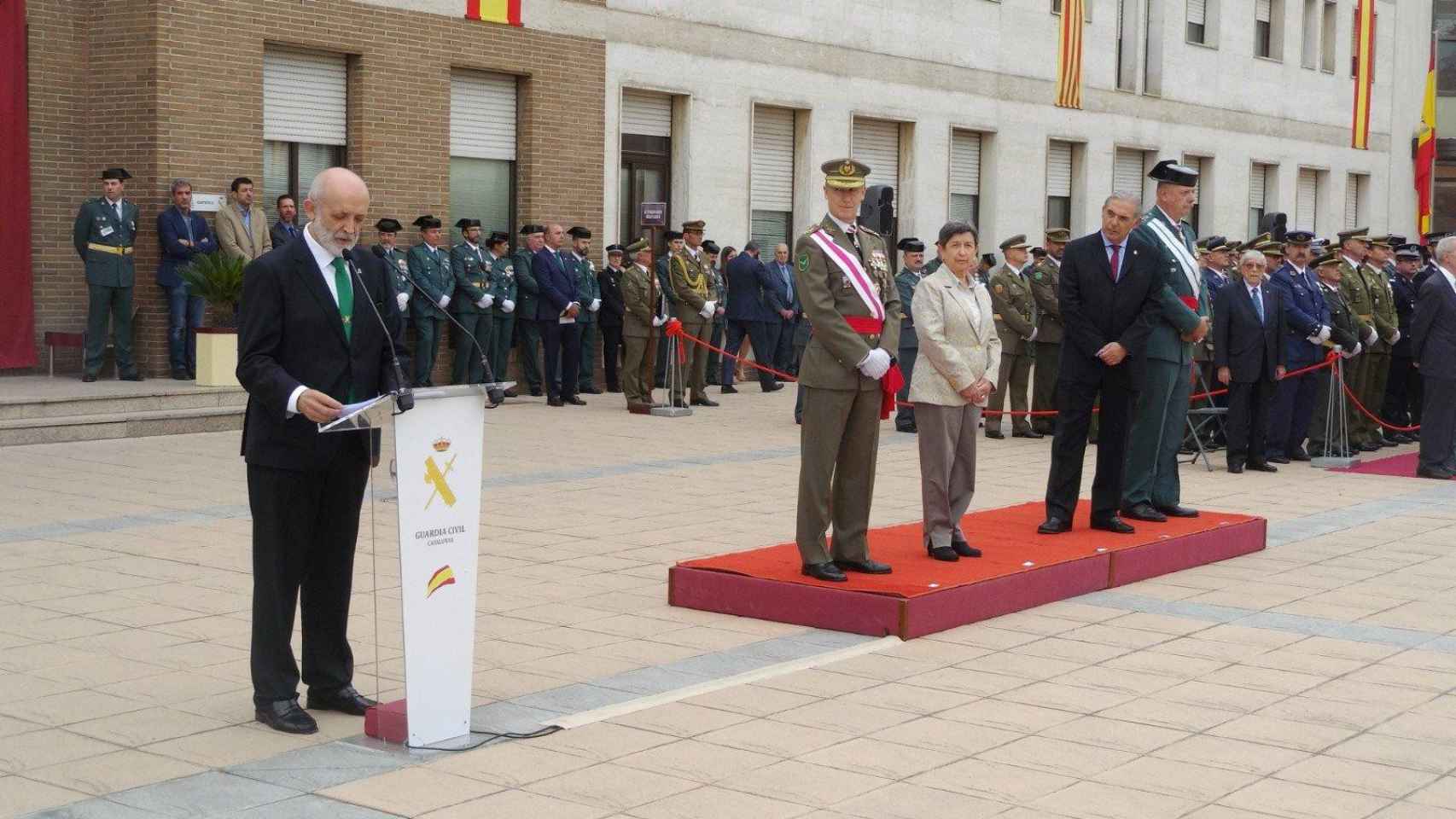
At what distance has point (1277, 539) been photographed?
38.6 ft

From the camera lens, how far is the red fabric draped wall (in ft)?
57.8

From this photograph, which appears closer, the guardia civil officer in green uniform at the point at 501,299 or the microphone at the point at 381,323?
the microphone at the point at 381,323

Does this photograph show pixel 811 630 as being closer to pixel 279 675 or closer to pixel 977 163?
pixel 279 675

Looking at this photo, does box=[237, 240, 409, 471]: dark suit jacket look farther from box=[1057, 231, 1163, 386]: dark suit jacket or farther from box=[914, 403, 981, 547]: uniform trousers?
box=[1057, 231, 1163, 386]: dark suit jacket

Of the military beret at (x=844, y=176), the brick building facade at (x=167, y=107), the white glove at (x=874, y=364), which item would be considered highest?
the brick building facade at (x=167, y=107)

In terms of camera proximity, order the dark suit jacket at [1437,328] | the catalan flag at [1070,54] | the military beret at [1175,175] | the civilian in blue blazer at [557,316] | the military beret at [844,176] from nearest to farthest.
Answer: the military beret at [844,176] → the military beret at [1175,175] → the dark suit jacket at [1437,328] → the civilian in blue blazer at [557,316] → the catalan flag at [1070,54]

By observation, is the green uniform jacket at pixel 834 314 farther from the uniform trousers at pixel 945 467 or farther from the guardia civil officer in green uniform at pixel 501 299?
the guardia civil officer in green uniform at pixel 501 299

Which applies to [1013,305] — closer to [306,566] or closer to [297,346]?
[306,566]

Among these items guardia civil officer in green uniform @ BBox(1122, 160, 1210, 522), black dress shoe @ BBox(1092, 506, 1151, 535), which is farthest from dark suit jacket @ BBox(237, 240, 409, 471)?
guardia civil officer in green uniform @ BBox(1122, 160, 1210, 522)

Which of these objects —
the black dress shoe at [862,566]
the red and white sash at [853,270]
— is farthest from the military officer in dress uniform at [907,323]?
the red and white sash at [853,270]

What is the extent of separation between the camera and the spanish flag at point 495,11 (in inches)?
843

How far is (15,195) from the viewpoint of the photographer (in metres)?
17.8

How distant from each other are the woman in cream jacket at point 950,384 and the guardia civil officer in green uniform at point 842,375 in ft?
1.83

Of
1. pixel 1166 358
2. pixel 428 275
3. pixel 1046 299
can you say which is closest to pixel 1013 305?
pixel 1046 299
